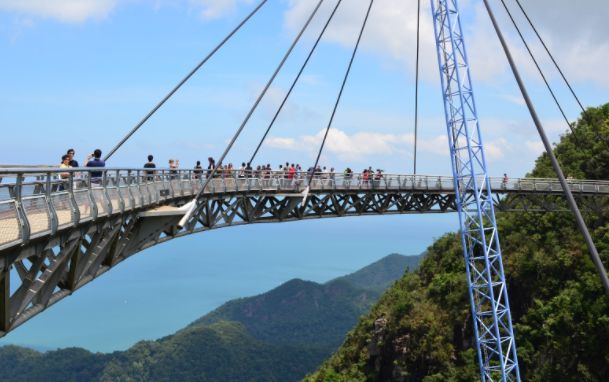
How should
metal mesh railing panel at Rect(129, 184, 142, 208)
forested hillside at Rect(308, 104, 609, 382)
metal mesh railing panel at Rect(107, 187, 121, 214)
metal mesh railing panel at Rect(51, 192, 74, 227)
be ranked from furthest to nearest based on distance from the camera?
forested hillside at Rect(308, 104, 609, 382), metal mesh railing panel at Rect(129, 184, 142, 208), metal mesh railing panel at Rect(107, 187, 121, 214), metal mesh railing panel at Rect(51, 192, 74, 227)

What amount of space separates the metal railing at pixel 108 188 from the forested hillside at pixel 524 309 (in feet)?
38.3

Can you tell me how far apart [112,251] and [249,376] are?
135 metres

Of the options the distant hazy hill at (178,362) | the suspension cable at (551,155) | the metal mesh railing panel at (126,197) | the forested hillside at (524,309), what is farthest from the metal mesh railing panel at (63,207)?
the distant hazy hill at (178,362)

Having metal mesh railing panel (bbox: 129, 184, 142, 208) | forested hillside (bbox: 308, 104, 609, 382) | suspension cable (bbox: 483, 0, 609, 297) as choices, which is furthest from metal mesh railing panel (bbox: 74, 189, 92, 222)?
forested hillside (bbox: 308, 104, 609, 382)

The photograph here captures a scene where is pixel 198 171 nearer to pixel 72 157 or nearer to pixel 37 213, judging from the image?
pixel 72 157

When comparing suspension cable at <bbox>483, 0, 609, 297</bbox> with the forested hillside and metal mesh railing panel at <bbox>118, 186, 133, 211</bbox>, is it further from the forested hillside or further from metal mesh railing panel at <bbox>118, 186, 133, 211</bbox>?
the forested hillside

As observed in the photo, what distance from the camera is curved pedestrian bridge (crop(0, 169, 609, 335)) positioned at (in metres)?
11.5

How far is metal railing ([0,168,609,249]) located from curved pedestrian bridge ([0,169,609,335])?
0.9 inches

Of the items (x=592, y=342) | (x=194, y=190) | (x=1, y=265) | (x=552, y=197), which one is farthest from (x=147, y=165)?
(x=552, y=197)

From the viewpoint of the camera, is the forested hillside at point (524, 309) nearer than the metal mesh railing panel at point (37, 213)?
No

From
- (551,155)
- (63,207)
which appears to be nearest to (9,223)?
(63,207)

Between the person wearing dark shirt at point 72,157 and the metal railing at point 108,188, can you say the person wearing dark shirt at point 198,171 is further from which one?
the person wearing dark shirt at point 72,157

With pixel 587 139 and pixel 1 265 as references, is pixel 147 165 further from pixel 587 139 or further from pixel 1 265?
pixel 587 139

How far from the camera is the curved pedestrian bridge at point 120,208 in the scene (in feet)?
A: 37.8
